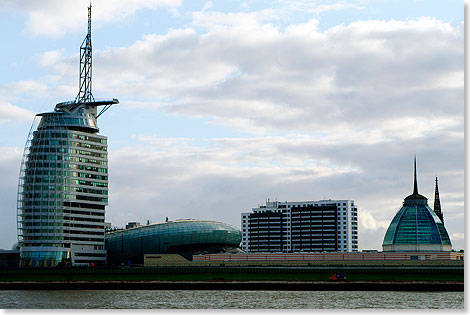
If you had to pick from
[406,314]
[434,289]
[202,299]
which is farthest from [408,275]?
[406,314]

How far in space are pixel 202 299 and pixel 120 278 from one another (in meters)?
62.0

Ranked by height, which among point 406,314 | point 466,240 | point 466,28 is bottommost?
point 406,314

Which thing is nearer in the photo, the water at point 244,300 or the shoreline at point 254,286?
the water at point 244,300

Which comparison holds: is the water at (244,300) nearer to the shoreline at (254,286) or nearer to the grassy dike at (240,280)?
the shoreline at (254,286)

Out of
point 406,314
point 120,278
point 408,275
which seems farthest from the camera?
point 120,278

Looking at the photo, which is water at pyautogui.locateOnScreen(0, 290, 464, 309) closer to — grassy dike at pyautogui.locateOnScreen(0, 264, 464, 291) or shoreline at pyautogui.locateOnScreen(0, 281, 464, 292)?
shoreline at pyautogui.locateOnScreen(0, 281, 464, 292)

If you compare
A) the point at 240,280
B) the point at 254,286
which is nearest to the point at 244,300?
the point at 254,286

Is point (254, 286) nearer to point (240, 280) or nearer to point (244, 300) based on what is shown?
point (240, 280)

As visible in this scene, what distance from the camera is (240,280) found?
156125mm

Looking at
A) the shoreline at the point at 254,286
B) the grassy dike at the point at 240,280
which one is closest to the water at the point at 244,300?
the shoreline at the point at 254,286

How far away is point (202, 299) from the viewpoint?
111 m

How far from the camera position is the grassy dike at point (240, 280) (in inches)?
5295

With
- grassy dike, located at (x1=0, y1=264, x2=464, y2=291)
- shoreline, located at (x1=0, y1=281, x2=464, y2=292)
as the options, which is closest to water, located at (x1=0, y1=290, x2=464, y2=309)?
shoreline, located at (x1=0, y1=281, x2=464, y2=292)

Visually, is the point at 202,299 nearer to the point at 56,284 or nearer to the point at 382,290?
the point at 382,290
